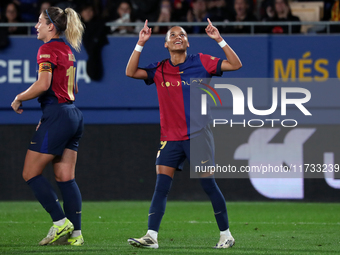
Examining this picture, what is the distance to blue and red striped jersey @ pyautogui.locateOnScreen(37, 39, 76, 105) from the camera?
4.78m

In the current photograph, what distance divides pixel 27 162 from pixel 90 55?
20.5 ft

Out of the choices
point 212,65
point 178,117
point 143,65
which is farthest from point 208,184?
point 143,65

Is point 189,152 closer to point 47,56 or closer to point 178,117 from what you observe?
point 178,117

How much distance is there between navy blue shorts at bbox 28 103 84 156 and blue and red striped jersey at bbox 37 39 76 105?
2.8 inches

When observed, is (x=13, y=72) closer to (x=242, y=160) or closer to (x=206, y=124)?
(x=242, y=160)

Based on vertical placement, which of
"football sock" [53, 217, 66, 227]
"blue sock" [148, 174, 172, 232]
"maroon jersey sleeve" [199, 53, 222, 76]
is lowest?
"football sock" [53, 217, 66, 227]

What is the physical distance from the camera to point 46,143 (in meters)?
4.74

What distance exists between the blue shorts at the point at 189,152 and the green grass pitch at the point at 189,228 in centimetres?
71

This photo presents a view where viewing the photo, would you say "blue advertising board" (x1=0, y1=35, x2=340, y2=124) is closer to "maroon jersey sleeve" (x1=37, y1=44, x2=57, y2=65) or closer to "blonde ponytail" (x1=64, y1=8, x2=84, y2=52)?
"blonde ponytail" (x1=64, y1=8, x2=84, y2=52)

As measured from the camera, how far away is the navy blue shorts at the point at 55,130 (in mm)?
4754

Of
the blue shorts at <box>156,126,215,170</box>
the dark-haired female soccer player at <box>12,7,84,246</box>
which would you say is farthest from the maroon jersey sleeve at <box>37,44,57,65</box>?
the blue shorts at <box>156,126,215,170</box>

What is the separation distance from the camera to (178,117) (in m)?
4.89

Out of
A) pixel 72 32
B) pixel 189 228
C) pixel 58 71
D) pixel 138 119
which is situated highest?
pixel 72 32

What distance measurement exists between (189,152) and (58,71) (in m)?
1.28
